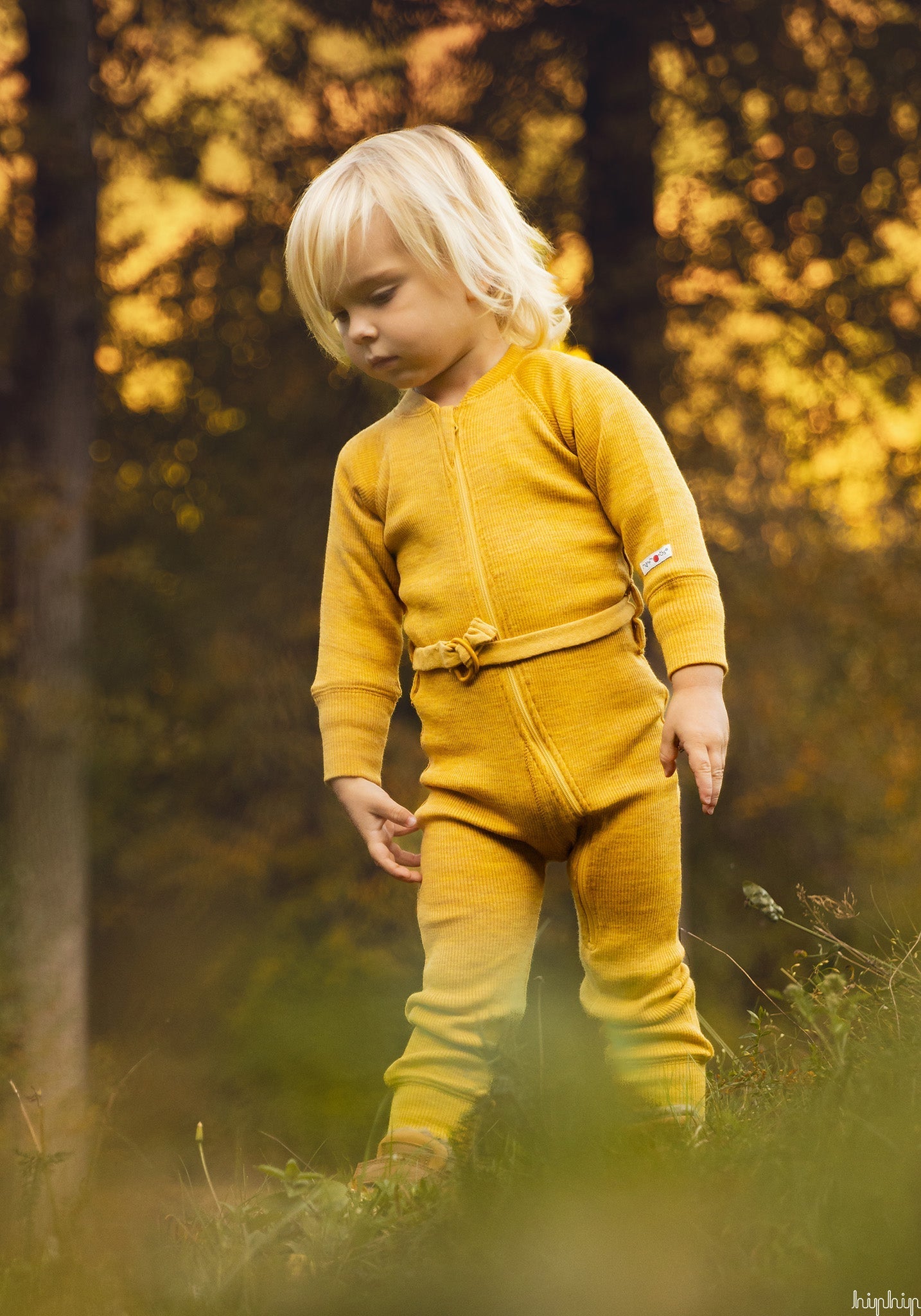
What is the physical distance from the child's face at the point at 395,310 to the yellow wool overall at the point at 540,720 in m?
0.10

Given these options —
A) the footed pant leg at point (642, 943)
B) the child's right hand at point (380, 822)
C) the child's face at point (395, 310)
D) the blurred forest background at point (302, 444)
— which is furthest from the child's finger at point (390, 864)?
the blurred forest background at point (302, 444)

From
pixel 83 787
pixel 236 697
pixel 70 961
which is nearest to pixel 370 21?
pixel 236 697

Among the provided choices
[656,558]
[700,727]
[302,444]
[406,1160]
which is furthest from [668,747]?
[302,444]

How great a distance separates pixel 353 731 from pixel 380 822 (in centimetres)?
18

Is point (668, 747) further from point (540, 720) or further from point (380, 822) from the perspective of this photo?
point (380, 822)

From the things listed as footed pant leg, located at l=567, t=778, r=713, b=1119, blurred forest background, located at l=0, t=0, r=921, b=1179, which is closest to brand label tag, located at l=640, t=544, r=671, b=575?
footed pant leg, located at l=567, t=778, r=713, b=1119

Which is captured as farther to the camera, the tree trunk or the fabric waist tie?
the tree trunk

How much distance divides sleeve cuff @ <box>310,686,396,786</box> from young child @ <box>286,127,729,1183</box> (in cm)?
10

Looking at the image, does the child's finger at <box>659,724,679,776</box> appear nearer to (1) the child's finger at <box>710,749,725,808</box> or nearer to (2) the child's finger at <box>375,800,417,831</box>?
(1) the child's finger at <box>710,749,725,808</box>

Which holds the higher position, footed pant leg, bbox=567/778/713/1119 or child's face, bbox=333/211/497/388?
child's face, bbox=333/211/497/388

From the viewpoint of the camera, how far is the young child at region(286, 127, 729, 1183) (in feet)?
6.46

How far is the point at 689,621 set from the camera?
187 cm

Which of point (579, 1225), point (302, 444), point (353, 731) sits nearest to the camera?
point (579, 1225)

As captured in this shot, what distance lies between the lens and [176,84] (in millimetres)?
6680
